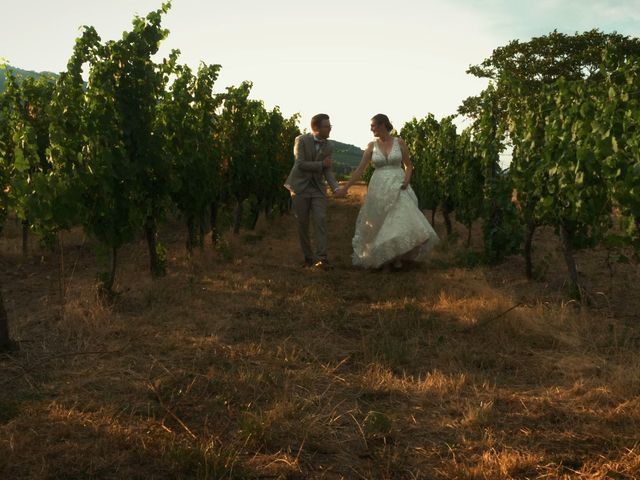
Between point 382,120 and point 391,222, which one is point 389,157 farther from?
point 391,222

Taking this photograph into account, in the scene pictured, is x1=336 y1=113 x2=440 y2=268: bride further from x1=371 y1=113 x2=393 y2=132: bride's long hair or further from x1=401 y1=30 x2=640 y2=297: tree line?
x1=401 y1=30 x2=640 y2=297: tree line

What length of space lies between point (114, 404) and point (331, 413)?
123 cm

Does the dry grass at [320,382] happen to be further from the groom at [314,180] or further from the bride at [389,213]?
the groom at [314,180]

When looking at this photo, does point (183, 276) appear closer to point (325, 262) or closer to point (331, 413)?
point (325, 262)

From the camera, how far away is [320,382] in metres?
4.09

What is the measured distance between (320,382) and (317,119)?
4992 millimetres

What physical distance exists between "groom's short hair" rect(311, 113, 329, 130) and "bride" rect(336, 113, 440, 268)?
0.68 meters

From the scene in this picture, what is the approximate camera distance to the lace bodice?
8211mm

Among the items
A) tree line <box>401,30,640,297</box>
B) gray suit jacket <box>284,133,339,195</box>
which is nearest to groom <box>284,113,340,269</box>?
gray suit jacket <box>284,133,339,195</box>

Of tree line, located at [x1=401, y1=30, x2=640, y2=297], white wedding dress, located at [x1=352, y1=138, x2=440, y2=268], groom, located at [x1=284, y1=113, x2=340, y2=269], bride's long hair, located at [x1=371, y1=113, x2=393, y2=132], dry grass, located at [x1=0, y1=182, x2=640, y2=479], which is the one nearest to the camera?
dry grass, located at [x1=0, y1=182, x2=640, y2=479]

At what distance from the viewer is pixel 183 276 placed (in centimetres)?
768

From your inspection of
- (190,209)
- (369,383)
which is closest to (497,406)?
(369,383)

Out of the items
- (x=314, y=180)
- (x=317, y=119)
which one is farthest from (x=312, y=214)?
(x=317, y=119)

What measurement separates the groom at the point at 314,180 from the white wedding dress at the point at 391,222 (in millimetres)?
546
